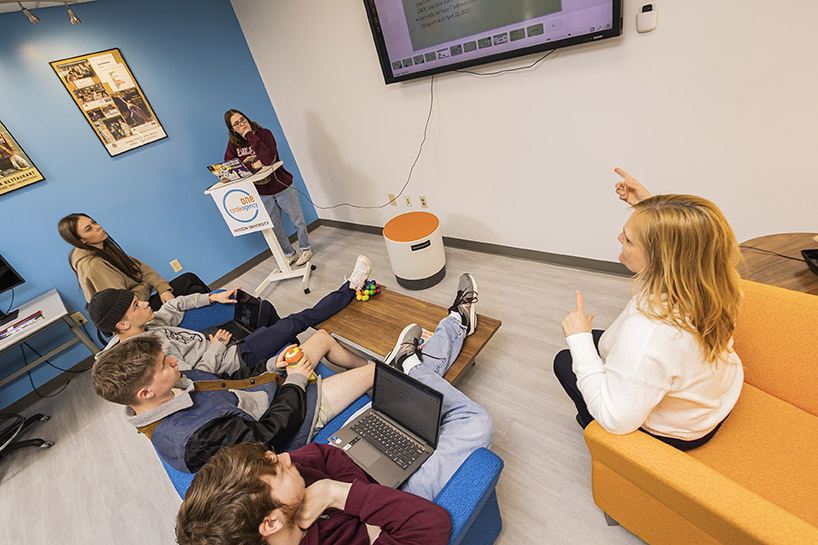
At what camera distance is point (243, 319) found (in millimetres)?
2184

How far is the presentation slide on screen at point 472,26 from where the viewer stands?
1.80 m

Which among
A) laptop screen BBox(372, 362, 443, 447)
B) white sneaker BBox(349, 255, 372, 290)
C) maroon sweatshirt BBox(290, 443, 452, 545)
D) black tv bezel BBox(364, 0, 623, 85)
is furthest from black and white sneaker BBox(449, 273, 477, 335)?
black tv bezel BBox(364, 0, 623, 85)

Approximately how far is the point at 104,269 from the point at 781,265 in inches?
137

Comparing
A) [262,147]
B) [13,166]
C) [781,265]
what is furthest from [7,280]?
[781,265]

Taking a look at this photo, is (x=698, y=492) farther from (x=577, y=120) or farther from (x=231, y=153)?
(x=231, y=153)

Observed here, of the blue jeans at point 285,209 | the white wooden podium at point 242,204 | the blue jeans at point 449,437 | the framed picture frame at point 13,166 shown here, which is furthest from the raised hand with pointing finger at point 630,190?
the framed picture frame at point 13,166

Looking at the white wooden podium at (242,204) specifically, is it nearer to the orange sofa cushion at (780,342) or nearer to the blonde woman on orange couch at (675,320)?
the blonde woman on orange couch at (675,320)

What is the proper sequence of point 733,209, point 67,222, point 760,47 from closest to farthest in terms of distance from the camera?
point 760,47
point 733,209
point 67,222

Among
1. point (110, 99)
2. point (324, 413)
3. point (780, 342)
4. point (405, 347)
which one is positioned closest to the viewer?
point (780, 342)

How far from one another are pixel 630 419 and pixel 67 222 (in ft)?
10.2

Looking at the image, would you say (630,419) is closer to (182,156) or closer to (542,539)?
(542,539)

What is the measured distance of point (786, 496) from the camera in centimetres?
94

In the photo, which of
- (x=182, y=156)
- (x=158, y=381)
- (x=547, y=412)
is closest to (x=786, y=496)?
(x=547, y=412)

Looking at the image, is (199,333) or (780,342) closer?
(780,342)
